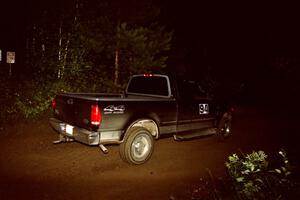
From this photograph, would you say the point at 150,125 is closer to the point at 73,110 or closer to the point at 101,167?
the point at 101,167

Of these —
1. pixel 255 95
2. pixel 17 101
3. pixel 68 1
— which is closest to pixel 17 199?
pixel 17 101

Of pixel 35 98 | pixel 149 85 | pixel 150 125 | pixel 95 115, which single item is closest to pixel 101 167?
pixel 95 115

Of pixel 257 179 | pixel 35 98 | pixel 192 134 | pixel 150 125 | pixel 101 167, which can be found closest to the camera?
pixel 257 179

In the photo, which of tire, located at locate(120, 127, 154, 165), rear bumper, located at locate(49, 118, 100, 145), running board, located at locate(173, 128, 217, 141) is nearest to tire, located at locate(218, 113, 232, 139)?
running board, located at locate(173, 128, 217, 141)

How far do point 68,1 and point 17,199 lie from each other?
12.6 meters

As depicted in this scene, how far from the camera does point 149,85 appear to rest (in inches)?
313

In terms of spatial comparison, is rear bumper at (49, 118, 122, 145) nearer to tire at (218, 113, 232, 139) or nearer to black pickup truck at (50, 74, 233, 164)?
black pickup truck at (50, 74, 233, 164)

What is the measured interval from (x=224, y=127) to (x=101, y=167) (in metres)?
4.63

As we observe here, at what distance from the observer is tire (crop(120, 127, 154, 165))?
6.57 m

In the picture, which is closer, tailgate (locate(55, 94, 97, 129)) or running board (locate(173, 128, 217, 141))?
tailgate (locate(55, 94, 97, 129))

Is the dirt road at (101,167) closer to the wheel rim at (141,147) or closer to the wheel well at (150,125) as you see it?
the wheel rim at (141,147)

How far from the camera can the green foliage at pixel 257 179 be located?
4.04m

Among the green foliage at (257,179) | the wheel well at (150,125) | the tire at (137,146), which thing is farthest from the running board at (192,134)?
the green foliage at (257,179)

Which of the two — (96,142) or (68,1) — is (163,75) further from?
(68,1)
